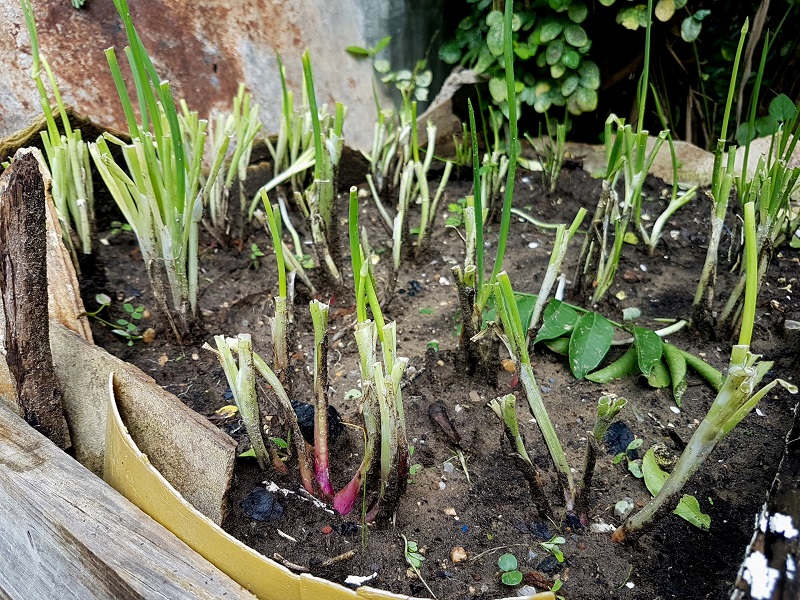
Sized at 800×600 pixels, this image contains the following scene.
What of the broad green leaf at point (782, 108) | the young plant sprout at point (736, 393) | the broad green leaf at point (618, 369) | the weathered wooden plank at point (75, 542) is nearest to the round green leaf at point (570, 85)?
the broad green leaf at point (782, 108)

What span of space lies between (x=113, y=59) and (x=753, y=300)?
896 millimetres

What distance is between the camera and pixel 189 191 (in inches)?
42.8

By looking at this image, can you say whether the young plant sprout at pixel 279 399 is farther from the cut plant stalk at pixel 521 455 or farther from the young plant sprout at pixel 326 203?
the young plant sprout at pixel 326 203

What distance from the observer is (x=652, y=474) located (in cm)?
93

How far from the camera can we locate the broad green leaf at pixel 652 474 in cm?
91

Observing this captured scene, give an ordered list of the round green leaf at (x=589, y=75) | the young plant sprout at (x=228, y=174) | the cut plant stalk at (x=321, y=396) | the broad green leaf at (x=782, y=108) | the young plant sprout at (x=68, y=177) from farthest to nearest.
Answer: the round green leaf at (x=589, y=75) < the broad green leaf at (x=782, y=108) < the young plant sprout at (x=228, y=174) < the young plant sprout at (x=68, y=177) < the cut plant stalk at (x=321, y=396)

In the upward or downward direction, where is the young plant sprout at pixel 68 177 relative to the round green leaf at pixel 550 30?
downward

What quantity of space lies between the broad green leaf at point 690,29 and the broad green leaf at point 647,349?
1.08 metres

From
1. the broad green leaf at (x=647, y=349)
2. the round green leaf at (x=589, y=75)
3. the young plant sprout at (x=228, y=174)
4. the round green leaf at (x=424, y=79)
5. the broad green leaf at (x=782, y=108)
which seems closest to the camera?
the broad green leaf at (x=647, y=349)

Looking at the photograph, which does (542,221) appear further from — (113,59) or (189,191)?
(113,59)

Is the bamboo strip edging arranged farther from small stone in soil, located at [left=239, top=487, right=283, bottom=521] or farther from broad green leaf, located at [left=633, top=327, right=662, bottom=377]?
broad green leaf, located at [left=633, top=327, right=662, bottom=377]

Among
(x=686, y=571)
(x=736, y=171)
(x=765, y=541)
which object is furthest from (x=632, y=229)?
(x=765, y=541)

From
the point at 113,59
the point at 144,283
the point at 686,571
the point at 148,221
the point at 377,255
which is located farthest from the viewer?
the point at 377,255

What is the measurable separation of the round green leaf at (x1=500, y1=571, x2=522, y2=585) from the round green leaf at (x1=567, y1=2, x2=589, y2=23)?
152 centimetres
